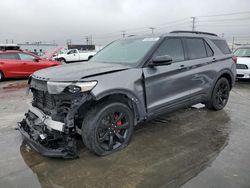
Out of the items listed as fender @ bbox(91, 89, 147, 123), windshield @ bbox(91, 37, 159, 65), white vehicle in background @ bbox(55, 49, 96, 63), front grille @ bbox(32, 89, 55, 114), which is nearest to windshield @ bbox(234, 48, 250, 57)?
windshield @ bbox(91, 37, 159, 65)

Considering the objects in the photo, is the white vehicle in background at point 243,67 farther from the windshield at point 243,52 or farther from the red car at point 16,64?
the red car at point 16,64

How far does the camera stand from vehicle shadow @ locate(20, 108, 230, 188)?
2873mm

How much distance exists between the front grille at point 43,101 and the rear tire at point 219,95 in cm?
368

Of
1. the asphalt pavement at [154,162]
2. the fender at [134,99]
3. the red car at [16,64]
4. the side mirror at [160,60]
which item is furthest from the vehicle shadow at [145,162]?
the red car at [16,64]

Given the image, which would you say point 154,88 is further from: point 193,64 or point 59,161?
point 59,161

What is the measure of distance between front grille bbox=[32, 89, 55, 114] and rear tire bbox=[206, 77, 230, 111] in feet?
12.1

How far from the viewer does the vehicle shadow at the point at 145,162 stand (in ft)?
9.43

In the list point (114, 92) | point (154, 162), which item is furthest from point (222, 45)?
point (154, 162)

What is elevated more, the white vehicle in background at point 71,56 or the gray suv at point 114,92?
the white vehicle in background at point 71,56

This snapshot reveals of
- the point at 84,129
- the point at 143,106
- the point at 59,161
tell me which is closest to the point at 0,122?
the point at 59,161

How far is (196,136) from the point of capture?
4.18 meters

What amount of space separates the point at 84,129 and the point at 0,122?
111 inches

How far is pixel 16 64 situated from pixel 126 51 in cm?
903

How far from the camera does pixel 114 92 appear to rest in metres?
3.32
